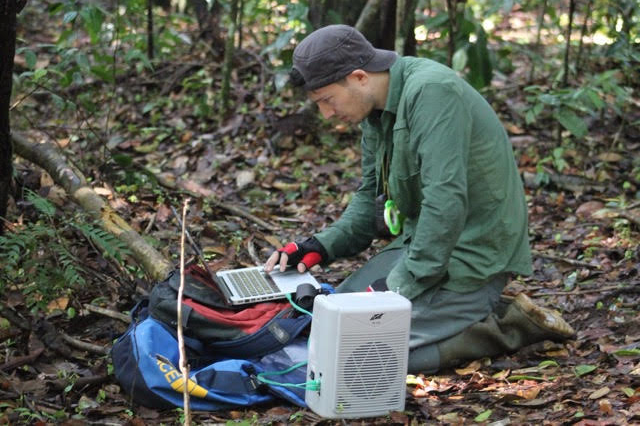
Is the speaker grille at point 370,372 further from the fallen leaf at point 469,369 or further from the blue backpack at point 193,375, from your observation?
the fallen leaf at point 469,369

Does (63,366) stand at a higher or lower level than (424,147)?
lower

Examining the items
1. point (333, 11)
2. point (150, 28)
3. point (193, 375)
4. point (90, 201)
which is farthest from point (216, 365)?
point (150, 28)

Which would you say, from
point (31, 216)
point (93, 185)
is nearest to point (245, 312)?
point (31, 216)

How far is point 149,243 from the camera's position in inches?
198

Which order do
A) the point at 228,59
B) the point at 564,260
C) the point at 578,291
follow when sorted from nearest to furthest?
the point at 578,291
the point at 564,260
the point at 228,59

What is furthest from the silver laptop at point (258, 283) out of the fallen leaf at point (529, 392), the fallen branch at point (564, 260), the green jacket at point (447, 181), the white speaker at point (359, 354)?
the fallen branch at point (564, 260)

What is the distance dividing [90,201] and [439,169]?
2.67m

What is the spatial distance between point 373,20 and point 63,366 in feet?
14.8

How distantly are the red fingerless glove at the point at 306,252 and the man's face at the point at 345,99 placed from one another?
774 mm

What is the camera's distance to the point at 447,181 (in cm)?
354

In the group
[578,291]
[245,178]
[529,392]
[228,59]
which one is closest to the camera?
[529,392]

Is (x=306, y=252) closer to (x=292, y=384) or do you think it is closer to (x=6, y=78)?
(x=292, y=384)

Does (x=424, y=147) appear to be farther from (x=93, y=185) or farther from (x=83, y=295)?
(x=93, y=185)

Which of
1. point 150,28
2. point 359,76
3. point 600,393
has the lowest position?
point 600,393
